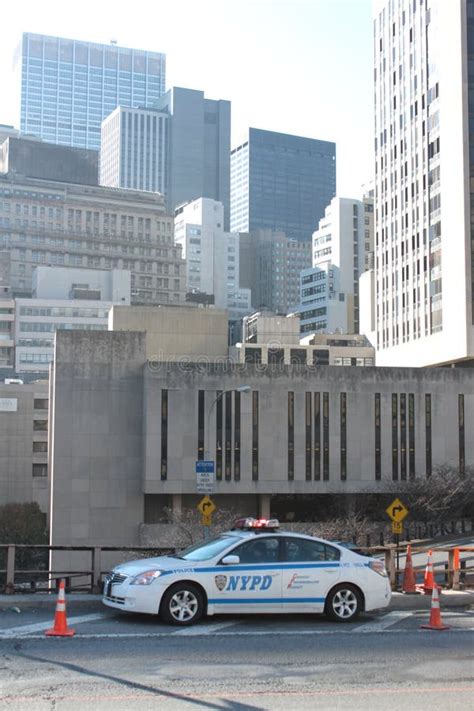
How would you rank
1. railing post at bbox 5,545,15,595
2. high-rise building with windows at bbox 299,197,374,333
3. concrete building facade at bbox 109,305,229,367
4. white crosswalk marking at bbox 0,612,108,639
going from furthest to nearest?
high-rise building with windows at bbox 299,197,374,333, concrete building facade at bbox 109,305,229,367, railing post at bbox 5,545,15,595, white crosswalk marking at bbox 0,612,108,639

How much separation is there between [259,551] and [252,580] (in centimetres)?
45

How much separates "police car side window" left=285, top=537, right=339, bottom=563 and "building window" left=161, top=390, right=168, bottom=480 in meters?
39.7

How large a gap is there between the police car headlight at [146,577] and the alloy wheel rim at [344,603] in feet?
8.98

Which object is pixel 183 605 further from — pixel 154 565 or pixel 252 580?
pixel 252 580

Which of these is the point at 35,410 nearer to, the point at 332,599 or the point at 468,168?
the point at 468,168

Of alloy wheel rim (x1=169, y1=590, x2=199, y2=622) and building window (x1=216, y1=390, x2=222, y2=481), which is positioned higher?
building window (x1=216, y1=390, x2=222, y2=481)

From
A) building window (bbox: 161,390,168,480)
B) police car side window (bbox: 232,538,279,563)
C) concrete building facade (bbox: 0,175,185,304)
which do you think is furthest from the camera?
concrete building facade (bbox: 0,175,185,304)

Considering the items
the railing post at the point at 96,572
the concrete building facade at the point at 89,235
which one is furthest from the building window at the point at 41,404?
the railing post at the point at 96,572

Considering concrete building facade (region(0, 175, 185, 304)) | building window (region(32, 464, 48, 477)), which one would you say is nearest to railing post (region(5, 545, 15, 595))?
building window (region(32, 464, 48, 477))

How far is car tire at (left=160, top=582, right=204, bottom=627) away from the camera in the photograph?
13.4 metres

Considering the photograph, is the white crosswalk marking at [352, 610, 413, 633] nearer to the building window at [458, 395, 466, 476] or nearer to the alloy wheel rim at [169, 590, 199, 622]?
the alloy wheel rim at [169, 590, 199, 622]

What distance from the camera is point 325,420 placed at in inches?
2196

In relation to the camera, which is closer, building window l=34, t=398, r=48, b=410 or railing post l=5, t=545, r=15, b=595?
railing post l=5, t=545, r=15, b=595

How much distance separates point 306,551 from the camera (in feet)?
46.3
